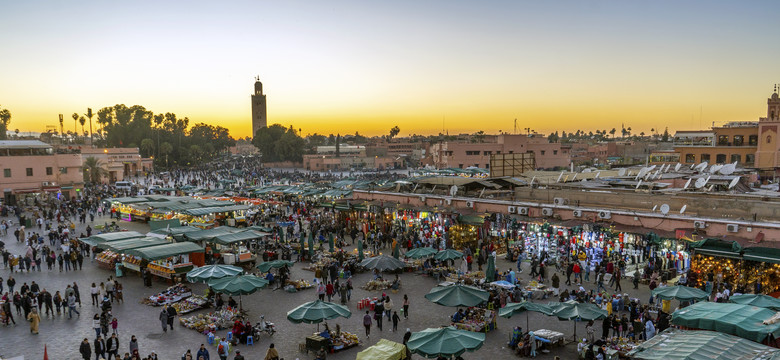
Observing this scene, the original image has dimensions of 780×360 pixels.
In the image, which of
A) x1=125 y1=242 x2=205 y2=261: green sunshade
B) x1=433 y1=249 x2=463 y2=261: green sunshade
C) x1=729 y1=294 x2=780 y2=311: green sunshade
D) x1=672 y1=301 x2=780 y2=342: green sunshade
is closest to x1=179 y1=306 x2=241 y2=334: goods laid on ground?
x1=125 y1=242 x2=205 y2=261: green sunshade

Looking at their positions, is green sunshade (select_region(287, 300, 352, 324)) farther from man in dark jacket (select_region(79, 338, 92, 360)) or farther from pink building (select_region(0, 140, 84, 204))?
pink building (select_region(0, 140, 84, 204))

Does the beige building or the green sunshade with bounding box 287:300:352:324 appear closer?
the green sunshade with bounding box 287:300:352:324

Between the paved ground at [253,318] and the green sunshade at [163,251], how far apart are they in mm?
1263

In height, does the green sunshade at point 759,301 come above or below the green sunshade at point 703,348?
below

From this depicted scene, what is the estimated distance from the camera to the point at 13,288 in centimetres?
1889

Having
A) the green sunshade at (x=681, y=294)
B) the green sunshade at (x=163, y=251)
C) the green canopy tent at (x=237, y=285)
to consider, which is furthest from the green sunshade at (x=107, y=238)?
the green sunshade at (x=681, y=294)

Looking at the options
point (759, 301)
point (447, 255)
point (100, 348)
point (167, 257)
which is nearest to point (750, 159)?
point (447, 255)

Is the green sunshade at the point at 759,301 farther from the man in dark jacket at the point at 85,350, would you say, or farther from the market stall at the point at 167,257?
the market stall at the point at 167,257

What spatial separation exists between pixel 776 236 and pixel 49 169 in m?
53.8

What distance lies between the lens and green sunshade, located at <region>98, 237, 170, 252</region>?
20.6 m

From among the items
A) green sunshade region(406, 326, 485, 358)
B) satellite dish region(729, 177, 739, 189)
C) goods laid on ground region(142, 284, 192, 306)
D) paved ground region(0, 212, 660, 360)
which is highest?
satellite dish region(729, 177, 739, 189)

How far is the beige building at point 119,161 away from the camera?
217ft

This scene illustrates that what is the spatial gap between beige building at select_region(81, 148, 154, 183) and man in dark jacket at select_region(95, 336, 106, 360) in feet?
189

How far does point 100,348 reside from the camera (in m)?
12.7
